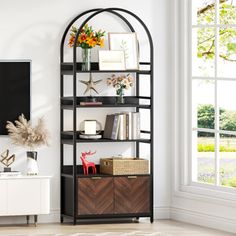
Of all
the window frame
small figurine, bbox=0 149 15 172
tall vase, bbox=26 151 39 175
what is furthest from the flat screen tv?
the window frame

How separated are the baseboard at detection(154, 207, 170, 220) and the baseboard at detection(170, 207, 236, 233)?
44mm

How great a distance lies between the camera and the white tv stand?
7203mm

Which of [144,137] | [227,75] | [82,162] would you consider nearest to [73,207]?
[82,162]

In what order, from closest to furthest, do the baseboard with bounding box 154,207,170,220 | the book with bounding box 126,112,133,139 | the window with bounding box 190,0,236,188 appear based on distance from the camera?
the window with bounding box 190,0,236,188 < the book with bounding box 126,112,133,139 < the baseboard with bounding box 154,207,170,220

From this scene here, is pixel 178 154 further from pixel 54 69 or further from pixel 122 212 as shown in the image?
pixel 54 69

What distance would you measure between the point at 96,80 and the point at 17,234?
1751mm

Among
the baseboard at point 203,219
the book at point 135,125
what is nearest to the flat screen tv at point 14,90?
the book at point 135,125

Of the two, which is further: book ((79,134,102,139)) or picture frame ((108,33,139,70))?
picture frame ((108,33,139,70))

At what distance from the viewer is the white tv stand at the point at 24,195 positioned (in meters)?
7.20

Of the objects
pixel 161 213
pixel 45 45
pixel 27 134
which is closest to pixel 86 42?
pixel 45 45

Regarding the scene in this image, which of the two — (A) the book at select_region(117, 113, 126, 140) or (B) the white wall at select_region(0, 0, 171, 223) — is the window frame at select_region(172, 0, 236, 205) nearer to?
(B) the white wall at select_region(0, 0, 171, 223)

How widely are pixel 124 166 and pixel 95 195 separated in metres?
0.40

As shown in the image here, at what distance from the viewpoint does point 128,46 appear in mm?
7586

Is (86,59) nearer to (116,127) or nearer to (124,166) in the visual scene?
(116,127)
